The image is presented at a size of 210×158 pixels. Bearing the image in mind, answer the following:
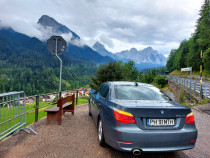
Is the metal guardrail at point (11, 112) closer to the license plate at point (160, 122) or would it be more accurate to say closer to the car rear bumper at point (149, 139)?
the car rear bumper at point (149, 139)

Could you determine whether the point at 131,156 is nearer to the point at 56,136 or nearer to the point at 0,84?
the point at 56,136

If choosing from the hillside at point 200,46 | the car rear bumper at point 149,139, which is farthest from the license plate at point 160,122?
the hillside at point 200,46

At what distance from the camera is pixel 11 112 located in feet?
A: 14.4

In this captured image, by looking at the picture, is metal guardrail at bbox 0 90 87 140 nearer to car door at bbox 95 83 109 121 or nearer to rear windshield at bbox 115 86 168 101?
car door at bbox 95 83 109 121

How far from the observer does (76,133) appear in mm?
4852

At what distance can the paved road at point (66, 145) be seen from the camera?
345 cm

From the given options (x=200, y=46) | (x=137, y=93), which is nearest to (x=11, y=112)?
(x=137, y=93)

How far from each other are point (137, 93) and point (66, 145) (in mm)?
2044

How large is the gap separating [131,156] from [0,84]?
131 meters

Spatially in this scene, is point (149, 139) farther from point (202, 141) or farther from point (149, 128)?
point (202, 141)

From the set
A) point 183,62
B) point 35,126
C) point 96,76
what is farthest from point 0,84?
point 35,126

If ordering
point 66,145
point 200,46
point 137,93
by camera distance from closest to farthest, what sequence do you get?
point 137,93
point 66,145
point 200,46

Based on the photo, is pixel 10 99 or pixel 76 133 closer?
pixel 10 99

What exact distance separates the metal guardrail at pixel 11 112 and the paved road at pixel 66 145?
10.2 inches
